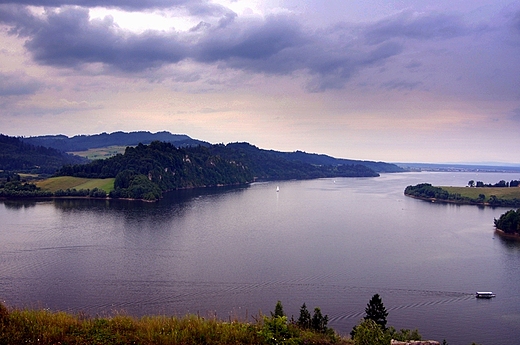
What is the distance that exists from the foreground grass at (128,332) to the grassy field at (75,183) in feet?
202

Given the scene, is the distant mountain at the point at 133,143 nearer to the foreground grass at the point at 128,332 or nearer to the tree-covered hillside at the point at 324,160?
the tree-covered hillside at the point at 324,160

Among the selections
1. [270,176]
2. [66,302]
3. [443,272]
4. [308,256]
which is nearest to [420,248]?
[443,272]

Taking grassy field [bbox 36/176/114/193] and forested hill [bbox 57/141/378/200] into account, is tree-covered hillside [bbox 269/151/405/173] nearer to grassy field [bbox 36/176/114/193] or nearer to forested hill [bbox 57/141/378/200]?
forested hill [bbox 57/141/378/200]

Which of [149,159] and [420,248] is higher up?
[149,159]

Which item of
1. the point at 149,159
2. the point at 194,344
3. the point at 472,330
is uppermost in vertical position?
the point at 149,159

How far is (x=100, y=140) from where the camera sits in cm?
18512

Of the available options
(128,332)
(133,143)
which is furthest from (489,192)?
(133,143)

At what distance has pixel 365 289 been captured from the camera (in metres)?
22.5

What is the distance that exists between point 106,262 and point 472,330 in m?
20.7

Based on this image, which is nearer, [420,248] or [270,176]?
[420,248]

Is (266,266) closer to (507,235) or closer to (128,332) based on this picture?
(128,332)

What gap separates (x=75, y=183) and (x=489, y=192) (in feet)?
225

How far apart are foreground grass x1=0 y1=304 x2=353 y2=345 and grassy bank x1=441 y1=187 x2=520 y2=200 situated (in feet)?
225

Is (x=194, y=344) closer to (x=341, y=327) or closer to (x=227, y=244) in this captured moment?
(x=341, y=327)
